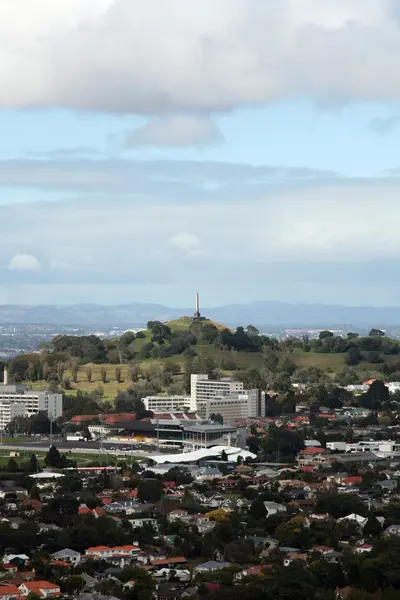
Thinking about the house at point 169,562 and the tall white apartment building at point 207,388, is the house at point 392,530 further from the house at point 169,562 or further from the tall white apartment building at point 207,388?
the tall white apartment building at point 207,388

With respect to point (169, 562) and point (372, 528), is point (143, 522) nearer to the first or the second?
point (169, 562)

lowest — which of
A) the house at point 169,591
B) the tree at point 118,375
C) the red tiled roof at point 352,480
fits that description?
the house at point 169,591

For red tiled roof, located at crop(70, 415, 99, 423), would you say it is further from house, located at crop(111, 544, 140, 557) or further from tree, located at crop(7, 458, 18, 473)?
house, located at crop(111, 544, 140, 557)

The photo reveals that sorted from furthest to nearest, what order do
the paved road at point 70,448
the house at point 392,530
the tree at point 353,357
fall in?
the tree at point 353,357
the paved road at point 70,448
the house at point 392,530

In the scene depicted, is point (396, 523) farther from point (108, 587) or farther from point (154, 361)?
point (154, 361)

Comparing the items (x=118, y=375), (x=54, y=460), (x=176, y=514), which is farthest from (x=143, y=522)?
(x=118, y=375)

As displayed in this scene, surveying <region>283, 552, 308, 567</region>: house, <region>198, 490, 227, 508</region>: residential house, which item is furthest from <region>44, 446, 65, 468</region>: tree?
<region>283, 552, 308, 567</region>: house

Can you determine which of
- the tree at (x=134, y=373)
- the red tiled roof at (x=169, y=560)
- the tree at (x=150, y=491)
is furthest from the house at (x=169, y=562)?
the tree at (x=134, y=373)
